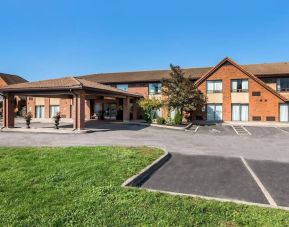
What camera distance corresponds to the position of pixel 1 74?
5072 centimetres

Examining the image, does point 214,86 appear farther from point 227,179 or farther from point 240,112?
point 227,179

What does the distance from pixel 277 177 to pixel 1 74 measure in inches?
2256

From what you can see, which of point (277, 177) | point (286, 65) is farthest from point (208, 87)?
point (277, 177)

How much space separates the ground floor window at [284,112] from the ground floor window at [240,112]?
4034 mm

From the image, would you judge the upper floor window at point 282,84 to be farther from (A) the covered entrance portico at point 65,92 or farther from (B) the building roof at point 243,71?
(A) the covered entrance portico at point 65,92

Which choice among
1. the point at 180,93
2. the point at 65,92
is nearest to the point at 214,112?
the point at 180,93

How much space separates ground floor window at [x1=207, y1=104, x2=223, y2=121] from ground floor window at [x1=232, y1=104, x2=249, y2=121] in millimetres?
1679

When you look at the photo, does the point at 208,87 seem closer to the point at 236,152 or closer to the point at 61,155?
the point at 236,152

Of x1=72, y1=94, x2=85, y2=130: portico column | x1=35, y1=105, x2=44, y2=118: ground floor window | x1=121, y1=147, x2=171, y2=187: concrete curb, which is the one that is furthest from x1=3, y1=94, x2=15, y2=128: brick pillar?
x1=121, y1=147, x2=171, y2=187: concrete curb

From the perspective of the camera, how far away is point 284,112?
29.4 meters

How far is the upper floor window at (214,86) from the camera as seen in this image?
31453 millimetres

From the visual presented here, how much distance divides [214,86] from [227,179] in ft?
85.8

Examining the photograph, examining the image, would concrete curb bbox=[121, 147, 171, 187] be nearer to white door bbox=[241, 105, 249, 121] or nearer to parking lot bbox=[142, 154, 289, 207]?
parking lot bbox=[142, 154, 289, 207]

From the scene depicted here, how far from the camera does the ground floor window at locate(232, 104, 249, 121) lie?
30531 millimetres
